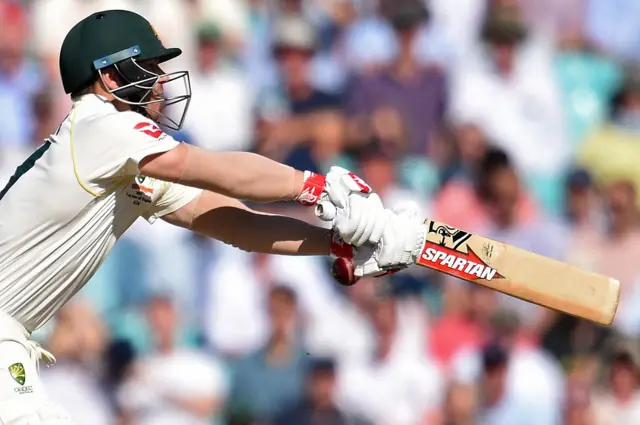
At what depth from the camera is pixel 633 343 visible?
682 centimetres

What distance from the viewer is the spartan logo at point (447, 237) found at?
3988 mm

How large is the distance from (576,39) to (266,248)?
4.78 metres

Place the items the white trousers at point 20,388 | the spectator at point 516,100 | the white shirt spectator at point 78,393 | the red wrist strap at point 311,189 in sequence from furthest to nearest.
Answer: the spectator at point 516,100 → the white shirt spectator at point 78,393 → the red wrist strap at point 311,189 → the white trousers at point 20,388

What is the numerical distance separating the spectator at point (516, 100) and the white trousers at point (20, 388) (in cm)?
438

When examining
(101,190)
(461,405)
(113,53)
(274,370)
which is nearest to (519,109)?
(461,405)

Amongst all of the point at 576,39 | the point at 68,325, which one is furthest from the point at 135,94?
the point at 576,39

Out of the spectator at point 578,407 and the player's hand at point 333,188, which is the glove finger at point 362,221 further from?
the spectator at point 578,407

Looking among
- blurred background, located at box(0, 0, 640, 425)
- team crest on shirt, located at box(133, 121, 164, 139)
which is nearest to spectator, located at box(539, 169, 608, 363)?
blurred background, located at box(0, 0, 640, 425)

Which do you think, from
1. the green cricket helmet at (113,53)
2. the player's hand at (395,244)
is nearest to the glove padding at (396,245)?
the player's hand at (395,244)

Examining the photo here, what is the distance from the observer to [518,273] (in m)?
4.07

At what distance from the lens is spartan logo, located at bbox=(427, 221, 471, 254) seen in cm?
399

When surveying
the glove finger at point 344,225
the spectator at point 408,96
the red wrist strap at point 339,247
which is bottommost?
the red wrist strap at point 339,247

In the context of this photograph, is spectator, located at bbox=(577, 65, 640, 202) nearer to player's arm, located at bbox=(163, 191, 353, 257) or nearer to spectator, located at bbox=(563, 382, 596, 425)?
spectator, located at bbox=(563, 382, 596, 425)

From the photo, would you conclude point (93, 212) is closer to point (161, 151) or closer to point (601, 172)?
point (161, 151)
